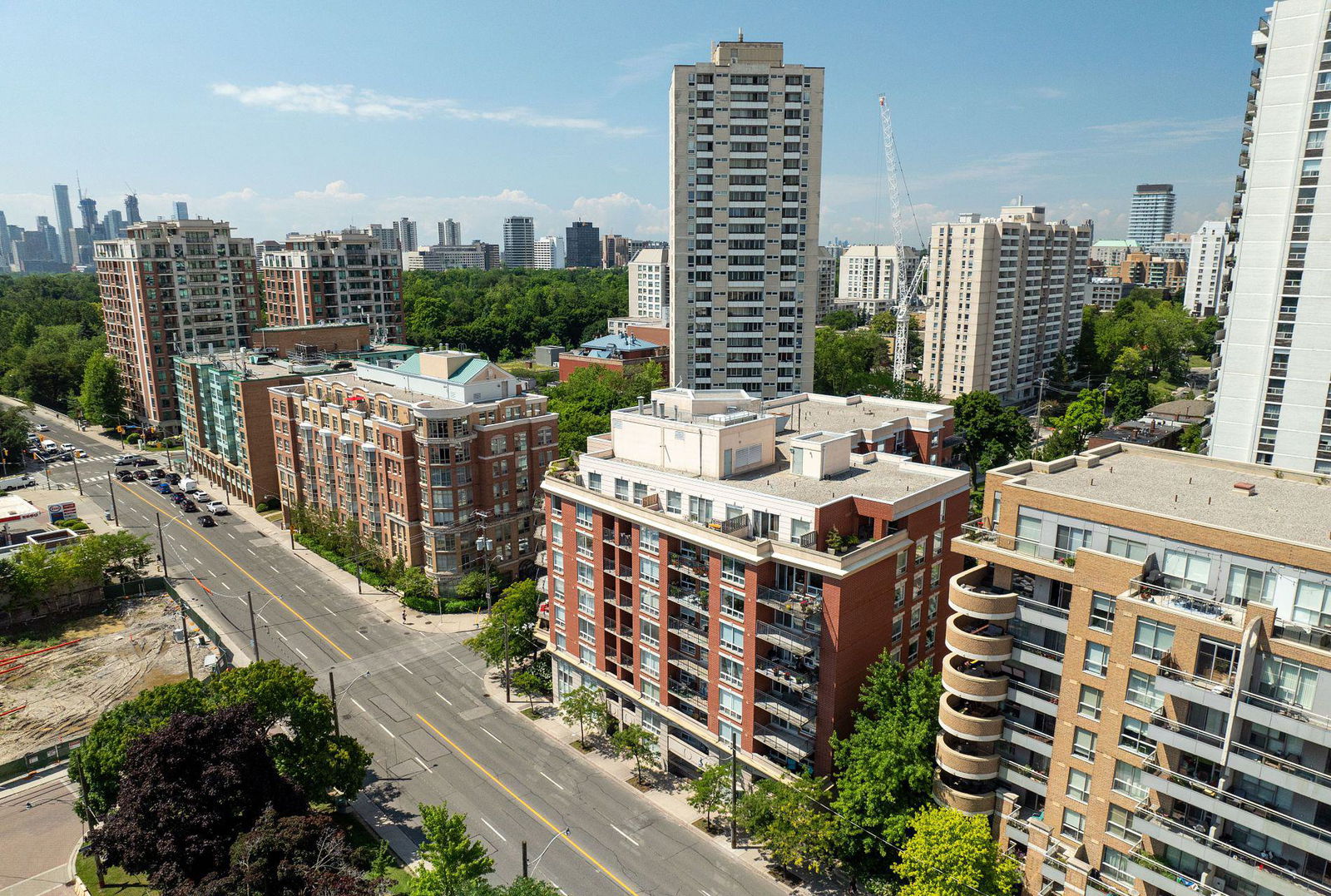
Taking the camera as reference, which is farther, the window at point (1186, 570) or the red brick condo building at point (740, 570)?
the red brick condo building at point (740, 570)

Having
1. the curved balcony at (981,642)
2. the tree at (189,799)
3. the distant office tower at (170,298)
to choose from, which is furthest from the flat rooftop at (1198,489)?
the distant office tower at (170,298)

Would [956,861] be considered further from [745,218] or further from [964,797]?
[745,218]

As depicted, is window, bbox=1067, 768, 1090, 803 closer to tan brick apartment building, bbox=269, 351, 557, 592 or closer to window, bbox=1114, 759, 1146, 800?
window, bbox=1114, 759, 1146, 800

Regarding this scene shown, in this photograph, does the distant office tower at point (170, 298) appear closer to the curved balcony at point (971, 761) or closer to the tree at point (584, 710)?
the tree at point (584, 710)

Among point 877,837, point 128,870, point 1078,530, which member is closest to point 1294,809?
point 1078,530

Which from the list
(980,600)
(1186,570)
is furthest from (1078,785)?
(1186,570)

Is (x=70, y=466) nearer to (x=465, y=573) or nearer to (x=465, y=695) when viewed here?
(x=465, y=573)
